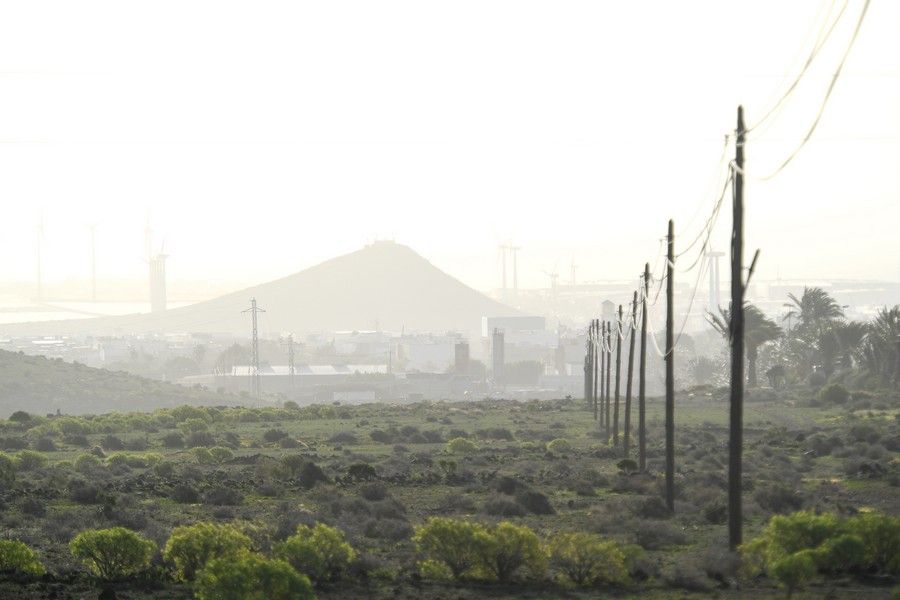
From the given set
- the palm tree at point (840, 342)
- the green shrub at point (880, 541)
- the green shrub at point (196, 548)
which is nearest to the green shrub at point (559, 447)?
the green shrub at point (196, 548)

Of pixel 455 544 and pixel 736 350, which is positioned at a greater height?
pixel 736 350

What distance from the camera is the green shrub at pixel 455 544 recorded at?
2052 cm

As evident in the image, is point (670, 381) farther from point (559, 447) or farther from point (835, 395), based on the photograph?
point (835, 395)

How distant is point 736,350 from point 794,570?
18.7ft

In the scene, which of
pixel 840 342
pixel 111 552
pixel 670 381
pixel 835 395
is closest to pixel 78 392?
pixel 840 342

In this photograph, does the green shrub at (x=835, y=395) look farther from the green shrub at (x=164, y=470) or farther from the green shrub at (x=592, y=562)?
the green shrub at (x=592, y=562)

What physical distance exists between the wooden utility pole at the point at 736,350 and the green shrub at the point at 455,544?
13.9 ft

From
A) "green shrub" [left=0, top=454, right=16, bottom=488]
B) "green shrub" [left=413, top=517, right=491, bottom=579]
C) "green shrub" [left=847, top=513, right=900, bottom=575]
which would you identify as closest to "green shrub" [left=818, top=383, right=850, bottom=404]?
"green shrub" [left=0, top=454, right=16, bottom=488]

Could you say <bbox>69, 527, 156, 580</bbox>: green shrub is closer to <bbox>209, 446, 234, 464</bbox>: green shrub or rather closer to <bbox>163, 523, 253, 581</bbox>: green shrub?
<bbox>163, 523, 253, 581</bbox>: green shrub

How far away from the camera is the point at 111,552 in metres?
20.4

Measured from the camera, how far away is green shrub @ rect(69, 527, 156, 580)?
66.7 ft

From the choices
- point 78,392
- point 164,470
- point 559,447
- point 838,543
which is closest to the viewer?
point 838,543

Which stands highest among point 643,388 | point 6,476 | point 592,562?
point 643,388

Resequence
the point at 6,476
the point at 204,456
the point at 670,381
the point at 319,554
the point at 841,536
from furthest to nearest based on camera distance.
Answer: the point at 204,456 → the point at 6,476 → the point at 670,381 → the point at 319,554 → the point at 841,536
